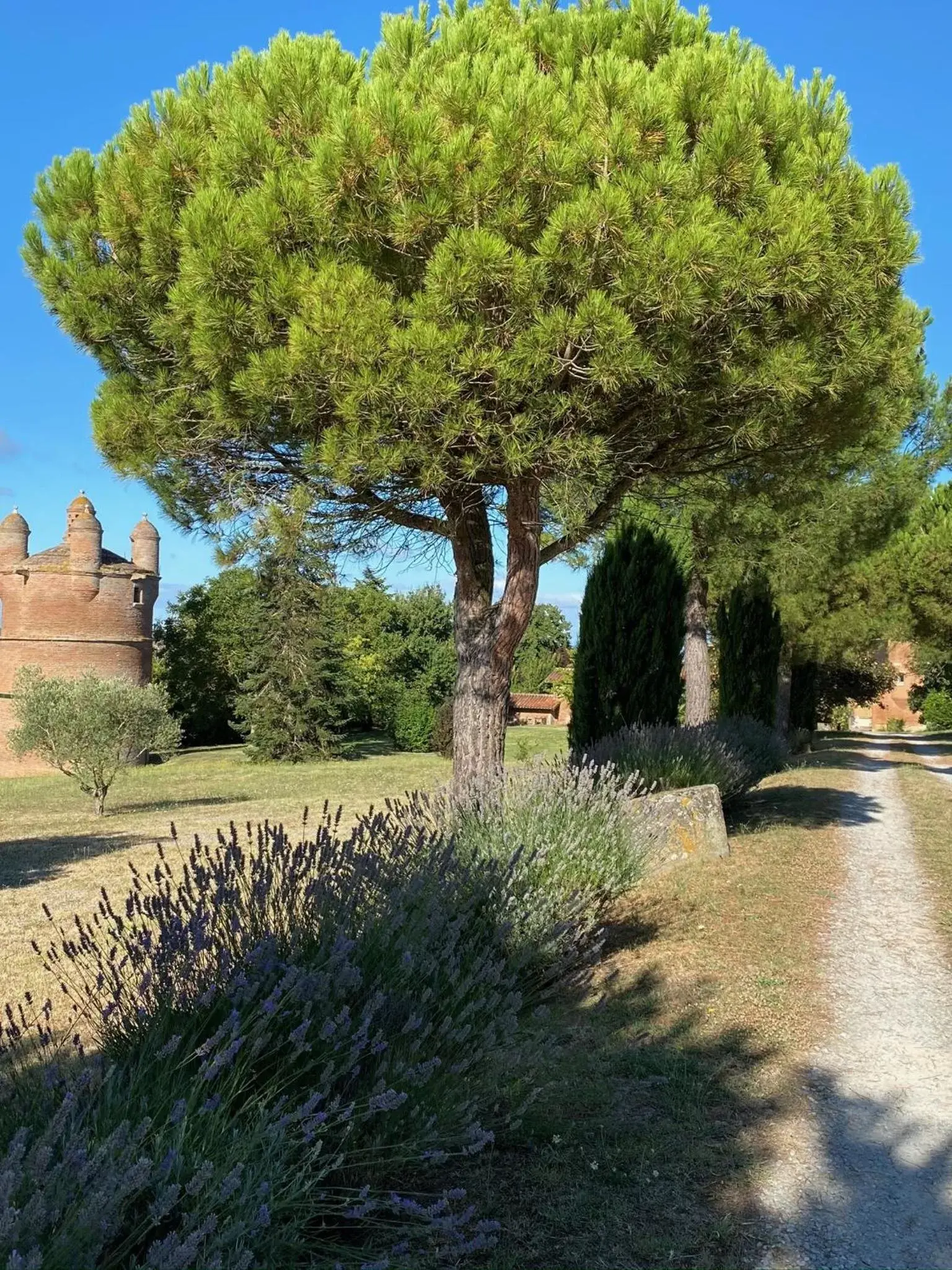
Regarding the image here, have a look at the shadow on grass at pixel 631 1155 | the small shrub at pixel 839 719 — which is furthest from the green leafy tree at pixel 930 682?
the shadow on grass at pixel 631 1155

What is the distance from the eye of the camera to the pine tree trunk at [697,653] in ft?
57.3

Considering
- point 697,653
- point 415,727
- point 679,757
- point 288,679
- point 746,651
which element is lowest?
point 415,727

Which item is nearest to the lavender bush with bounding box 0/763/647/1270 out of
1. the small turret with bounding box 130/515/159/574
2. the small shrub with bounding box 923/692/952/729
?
the small turret with bounding box 130/515/159/574

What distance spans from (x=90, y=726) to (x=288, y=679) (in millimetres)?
18423

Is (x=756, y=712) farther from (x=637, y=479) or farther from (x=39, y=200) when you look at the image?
(x=39, y=200)

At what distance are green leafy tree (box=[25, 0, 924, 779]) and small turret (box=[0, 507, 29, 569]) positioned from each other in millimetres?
29585

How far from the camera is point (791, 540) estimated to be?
1748cm

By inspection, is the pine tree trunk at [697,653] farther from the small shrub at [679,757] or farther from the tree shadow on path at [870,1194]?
the tree shadow on path at [870,1194]

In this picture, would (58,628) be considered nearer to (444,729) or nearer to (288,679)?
(288,679)

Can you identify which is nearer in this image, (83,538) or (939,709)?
(83,538)

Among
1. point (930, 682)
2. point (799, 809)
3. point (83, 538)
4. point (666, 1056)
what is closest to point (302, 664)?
point (83, 538)

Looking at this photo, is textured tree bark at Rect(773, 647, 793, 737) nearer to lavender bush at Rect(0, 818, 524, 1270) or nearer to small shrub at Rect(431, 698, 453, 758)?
small shrub at Rect(431, 698, 453, 758)

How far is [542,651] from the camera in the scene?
2474 inches

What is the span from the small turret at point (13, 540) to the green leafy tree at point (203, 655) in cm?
929
